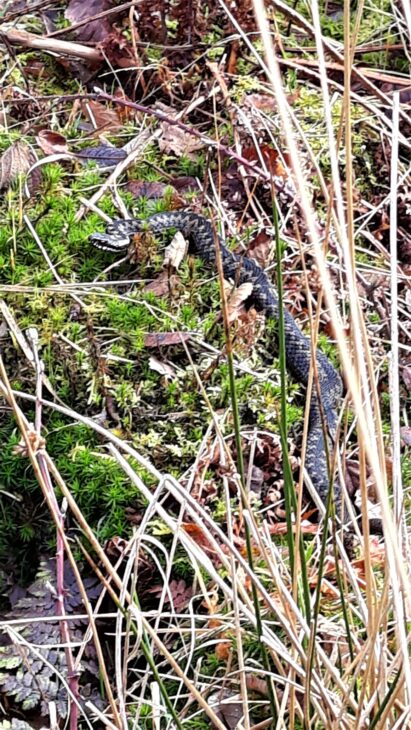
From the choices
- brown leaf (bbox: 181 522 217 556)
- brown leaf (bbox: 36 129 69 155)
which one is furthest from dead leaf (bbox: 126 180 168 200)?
brown leaf (bbox: 181 522 217 556)

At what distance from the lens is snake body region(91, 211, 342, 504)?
4.64 meters

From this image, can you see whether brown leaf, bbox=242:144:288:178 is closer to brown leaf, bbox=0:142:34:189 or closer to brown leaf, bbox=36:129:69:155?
brown leaf, bbox=36:129:69:155

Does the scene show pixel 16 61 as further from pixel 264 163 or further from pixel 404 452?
pixel 404 452

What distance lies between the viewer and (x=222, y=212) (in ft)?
16.7

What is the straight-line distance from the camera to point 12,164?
4914 millimetres

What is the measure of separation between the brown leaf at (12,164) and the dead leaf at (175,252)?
900mm

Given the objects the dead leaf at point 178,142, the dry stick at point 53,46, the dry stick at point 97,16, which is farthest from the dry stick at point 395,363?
the dry stick at point 53,46

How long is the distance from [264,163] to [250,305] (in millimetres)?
894

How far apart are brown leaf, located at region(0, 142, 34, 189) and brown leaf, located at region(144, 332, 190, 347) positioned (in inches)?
48.8

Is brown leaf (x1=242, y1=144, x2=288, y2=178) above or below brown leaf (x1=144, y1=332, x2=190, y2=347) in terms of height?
above

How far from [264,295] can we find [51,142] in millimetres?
1513

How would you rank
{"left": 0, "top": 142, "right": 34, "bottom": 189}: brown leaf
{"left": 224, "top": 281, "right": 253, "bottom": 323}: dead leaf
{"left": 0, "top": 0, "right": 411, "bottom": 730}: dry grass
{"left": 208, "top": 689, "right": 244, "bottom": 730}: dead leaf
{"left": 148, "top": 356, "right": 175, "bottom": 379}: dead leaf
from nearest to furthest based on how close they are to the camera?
{"left": 0, "top": 0, "right": 411, "bottom": 730}: dry grass
{"left": 208, "top": 689, "right": 244, "bottom": 730}: dead leaf
{"left": 148, "top": 356, "right": 175, "bottom": 379}: dead leaf
{"left": 224, "top": 281, "right": 253, "bottom": 323}: dead leaf
{"left": 0, "top": 142, "right": 34, "bottom": 189}: brown leaf

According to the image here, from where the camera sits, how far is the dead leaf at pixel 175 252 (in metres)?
4.68

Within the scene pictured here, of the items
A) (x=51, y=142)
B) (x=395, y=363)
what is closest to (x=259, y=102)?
(x=51, y=142)
